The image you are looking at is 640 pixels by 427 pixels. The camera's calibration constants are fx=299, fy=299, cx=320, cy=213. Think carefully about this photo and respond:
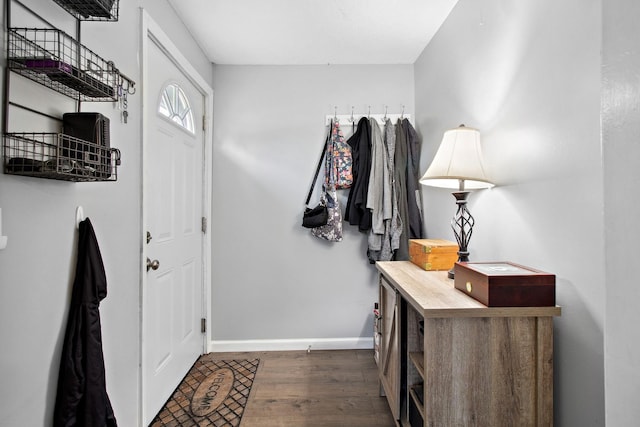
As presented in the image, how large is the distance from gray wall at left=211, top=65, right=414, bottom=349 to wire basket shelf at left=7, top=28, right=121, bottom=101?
4.85 feet

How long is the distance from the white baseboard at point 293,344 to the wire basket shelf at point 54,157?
1.90 meters

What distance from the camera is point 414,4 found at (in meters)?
1.82

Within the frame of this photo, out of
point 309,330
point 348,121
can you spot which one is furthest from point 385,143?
point 309,330

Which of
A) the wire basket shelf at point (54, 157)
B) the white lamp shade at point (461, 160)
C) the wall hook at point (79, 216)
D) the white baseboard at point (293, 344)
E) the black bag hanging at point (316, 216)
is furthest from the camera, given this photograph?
the white baseboard at point (293, 344)

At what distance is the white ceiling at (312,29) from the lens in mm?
1826

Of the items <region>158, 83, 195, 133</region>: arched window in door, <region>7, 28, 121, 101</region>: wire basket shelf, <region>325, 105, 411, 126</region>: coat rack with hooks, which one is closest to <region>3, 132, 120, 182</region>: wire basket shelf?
<region>7, 28, 121, 101</region>: wire basket shelf

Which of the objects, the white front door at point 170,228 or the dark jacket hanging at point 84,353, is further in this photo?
the white front door at point 170,228

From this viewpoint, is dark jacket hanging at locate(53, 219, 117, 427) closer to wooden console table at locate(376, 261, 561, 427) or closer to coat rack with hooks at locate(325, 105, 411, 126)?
wooden console table at locate(376, 261, 561, 427)

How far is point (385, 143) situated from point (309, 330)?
67.2 inches

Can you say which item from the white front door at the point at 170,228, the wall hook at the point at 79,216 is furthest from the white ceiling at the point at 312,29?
the wall hook at the point at 79,216

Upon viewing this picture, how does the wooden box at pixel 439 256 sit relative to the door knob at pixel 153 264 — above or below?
above

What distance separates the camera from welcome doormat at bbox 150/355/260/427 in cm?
172

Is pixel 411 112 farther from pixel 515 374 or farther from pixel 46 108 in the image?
pixel 46 108

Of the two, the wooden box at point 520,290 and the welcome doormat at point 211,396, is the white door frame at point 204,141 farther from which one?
the wooden box at point 520,290
